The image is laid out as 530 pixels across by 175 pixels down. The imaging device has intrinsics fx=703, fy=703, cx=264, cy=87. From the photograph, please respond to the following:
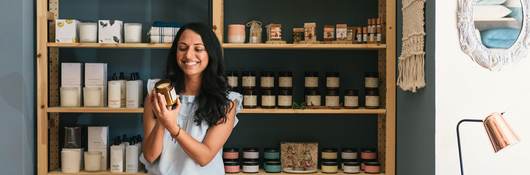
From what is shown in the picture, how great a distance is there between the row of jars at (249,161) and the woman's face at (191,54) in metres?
1.33

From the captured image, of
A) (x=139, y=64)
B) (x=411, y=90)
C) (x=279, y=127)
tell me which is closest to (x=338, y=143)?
(x=279, y=127)

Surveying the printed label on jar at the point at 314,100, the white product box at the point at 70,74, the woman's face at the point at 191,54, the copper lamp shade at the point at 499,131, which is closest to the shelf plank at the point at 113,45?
the white product box at the point at 70,74

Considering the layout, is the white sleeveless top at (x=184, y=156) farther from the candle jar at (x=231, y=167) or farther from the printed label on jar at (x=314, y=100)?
the printed label on jar at (x=314, y=100)

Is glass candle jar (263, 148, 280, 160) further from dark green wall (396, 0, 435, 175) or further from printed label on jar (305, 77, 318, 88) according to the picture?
dark green wall (396, 0, 435, 175)

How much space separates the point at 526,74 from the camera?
8.87 ft

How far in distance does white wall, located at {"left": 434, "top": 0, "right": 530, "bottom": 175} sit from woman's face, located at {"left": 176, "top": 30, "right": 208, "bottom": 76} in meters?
0.96

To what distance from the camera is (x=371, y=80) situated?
3.64 metres

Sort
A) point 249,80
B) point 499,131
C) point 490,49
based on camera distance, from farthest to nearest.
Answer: point 249,80, point 490,49, point 499,131

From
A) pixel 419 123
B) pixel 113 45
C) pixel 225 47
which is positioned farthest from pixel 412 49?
pixel 113 45

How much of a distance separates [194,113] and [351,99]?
4.69ft

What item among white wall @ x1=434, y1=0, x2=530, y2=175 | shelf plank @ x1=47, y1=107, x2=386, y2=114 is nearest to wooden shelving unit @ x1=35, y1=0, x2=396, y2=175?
shelf plank @ x1=47, y1=107, x2=386, y2=114

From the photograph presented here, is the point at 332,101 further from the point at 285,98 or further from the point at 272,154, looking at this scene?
the point at 272,154

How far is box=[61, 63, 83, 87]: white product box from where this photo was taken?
3.58m

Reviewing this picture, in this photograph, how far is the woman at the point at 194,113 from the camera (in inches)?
91.0
